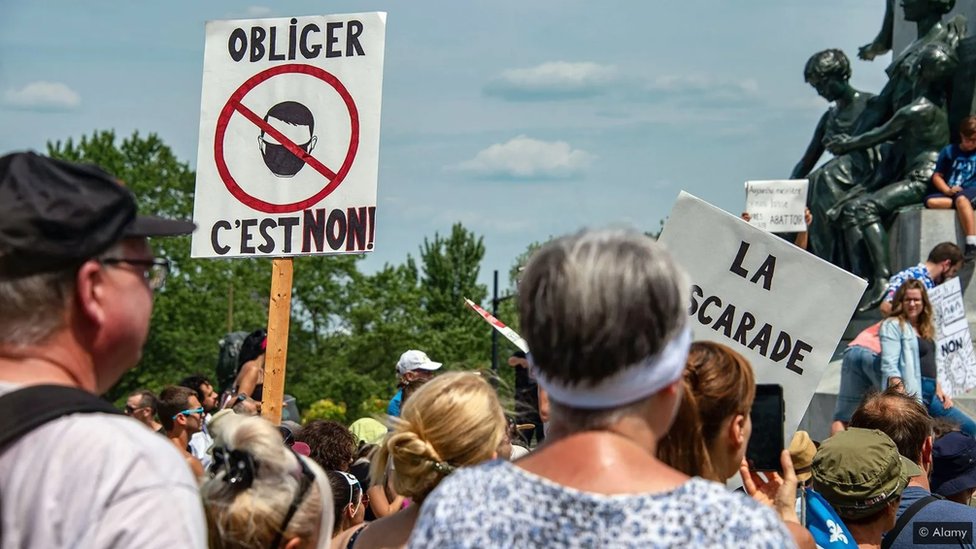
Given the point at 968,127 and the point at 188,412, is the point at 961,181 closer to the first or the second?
the point at 968,127

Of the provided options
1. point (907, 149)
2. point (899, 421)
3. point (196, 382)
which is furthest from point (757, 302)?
point (907, 149)

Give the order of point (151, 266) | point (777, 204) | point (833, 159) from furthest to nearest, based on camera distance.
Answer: point (833, 159) < point (777, 204) < point (151, 266)

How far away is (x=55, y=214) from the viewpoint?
2031 millimetres

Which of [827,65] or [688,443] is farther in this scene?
[827,65]

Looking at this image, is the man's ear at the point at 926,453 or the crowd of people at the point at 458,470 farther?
the man's ear at the point at 926,453

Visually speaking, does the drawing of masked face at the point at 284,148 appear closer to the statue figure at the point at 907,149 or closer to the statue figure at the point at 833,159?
the statue figure at the point at 907,149

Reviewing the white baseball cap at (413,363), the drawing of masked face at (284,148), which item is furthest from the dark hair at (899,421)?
the white baseball cap at (413,363)

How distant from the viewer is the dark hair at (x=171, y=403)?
7.80 m

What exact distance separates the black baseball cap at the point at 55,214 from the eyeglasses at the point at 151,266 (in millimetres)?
30

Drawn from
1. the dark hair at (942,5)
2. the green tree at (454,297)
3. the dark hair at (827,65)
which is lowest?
the green tree at (454,297)

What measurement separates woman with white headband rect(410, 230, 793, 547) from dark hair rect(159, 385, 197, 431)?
6.07 metres

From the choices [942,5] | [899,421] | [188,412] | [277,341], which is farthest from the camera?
[942,5]

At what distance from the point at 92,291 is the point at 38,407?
0.69ft

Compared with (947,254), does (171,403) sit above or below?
below
